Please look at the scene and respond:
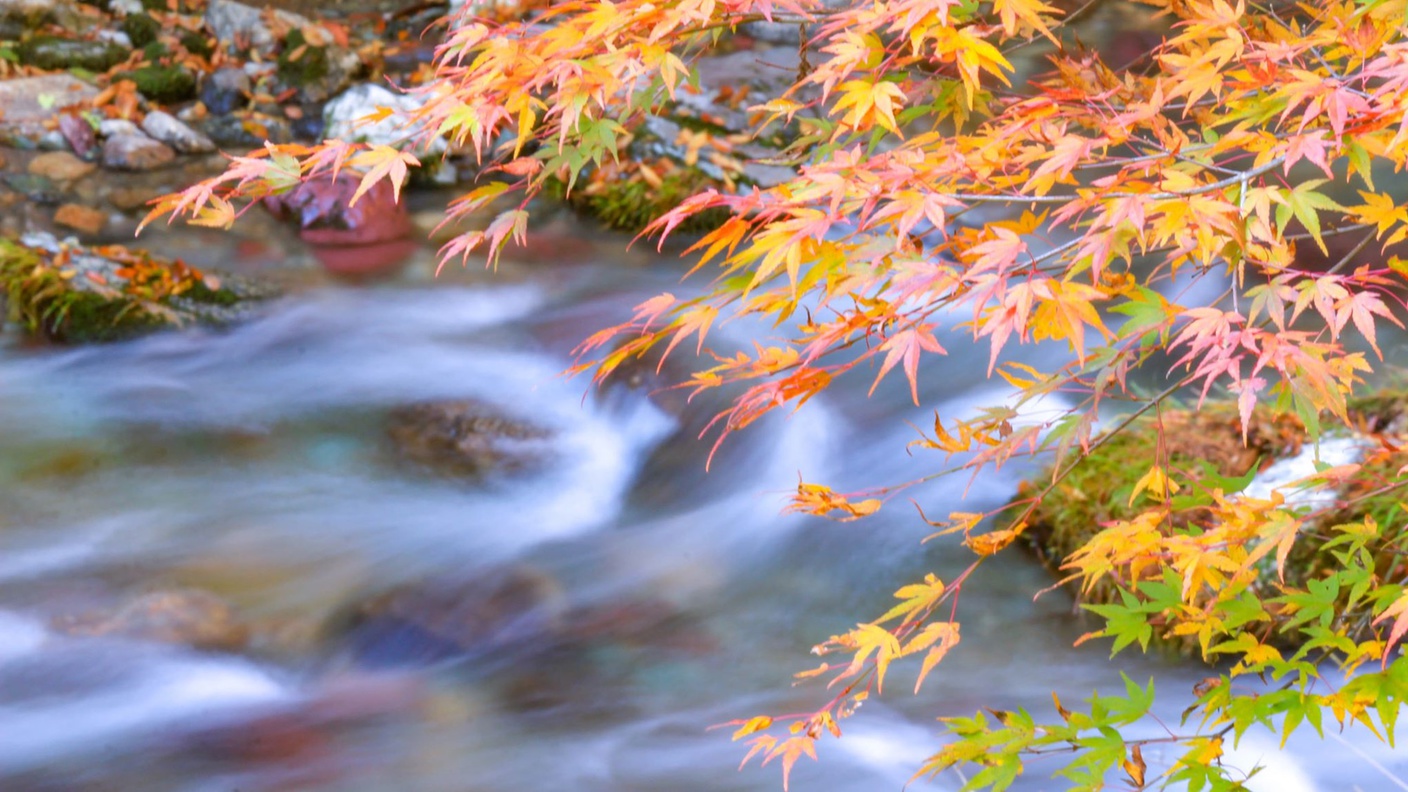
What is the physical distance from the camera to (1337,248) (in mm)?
6199

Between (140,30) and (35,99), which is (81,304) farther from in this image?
(140,30)

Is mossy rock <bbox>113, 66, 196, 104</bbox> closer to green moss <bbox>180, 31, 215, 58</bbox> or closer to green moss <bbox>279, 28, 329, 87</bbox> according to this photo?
green moss <bbox>180, 31, 215, 58</bbox>

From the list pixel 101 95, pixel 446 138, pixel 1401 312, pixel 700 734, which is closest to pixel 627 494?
pixel 700 734

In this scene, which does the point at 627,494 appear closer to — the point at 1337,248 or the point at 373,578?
the point at 373,578

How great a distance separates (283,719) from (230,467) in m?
1.75

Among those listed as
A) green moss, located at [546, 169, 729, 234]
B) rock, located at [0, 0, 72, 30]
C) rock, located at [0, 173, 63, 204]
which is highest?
rock, located at [0, 0, 72, 30]

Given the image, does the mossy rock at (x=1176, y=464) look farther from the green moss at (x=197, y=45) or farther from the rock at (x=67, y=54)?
the rock at (x=67, y=54)

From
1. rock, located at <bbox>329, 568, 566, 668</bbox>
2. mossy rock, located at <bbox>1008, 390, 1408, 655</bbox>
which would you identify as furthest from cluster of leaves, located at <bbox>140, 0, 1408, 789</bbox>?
rock, located at <bbox>329, 568, 566, 668</bbox>

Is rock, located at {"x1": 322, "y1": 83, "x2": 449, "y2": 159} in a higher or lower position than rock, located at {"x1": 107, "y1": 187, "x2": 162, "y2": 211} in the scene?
higher

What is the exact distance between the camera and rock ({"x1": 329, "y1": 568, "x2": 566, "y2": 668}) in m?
4.32

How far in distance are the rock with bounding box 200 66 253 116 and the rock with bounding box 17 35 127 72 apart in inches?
29.2

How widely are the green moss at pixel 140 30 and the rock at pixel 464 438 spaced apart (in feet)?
16.0

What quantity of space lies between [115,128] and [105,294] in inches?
78.2

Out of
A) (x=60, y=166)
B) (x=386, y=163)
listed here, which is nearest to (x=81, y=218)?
(x=60, y=166)
